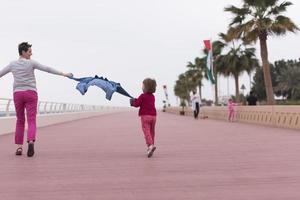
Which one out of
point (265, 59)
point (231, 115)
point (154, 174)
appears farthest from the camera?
point (265, 59)

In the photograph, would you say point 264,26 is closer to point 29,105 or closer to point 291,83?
point 29,105

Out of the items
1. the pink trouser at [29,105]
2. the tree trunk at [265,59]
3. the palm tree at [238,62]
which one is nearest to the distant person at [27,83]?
the pink trouser at [29,105]

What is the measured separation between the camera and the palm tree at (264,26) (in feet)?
115

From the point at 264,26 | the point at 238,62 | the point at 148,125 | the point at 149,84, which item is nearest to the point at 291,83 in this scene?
the point at 238,62

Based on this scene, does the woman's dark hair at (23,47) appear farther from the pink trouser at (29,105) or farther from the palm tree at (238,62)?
the palm tree at (238,62)

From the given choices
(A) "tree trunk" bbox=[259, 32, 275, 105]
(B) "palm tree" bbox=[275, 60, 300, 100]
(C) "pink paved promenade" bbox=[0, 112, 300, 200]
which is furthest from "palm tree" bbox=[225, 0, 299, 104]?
(B) "palm tree" bbox=[275, 60, 300, 100]

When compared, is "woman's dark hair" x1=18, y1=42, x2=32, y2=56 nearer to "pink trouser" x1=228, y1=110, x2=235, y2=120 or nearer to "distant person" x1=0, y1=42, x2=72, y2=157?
"distant person" x1=0, y1=42, x2=72, y2=157

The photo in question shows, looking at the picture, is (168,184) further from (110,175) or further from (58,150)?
(58,150)

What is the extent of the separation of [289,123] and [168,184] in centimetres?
1550

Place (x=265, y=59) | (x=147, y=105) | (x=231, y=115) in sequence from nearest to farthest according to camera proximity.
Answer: (x=147, y=105) → (x=231, y=115) → (x=265, y=59)

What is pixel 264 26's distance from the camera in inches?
1391

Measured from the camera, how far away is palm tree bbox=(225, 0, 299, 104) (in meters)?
34.9

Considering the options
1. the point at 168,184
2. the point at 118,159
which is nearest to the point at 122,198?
the point at 168,184

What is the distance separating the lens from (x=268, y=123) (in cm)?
2455
